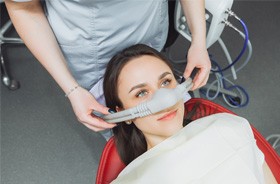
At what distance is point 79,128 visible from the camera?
6.56ft

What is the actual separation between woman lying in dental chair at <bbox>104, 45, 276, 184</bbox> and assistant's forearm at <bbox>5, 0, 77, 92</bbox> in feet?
0.66

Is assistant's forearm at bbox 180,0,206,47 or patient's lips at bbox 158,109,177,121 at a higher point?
assistant's forearm at bbox 180,0,206,47

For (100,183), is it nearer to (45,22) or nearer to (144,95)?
(144,95)

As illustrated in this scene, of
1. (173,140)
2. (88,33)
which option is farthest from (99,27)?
(173,140)

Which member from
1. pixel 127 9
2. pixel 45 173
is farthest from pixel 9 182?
pixel 127 9

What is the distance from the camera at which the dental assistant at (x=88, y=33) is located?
1050 millimetres

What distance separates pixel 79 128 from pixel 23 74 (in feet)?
1.97

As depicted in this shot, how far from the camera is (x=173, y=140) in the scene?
46.0 inches

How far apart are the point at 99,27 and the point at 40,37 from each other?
20 centimetres

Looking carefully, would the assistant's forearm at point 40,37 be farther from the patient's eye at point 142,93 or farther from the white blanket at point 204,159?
the white blanket at point 204,159

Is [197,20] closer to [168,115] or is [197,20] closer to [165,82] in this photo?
[165,82]

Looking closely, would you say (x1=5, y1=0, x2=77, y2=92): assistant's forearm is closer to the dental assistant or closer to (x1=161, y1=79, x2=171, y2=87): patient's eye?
the dental assistant

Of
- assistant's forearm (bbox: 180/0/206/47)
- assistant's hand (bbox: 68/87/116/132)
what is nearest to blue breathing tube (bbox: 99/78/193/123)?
→ assistant's hand (bbox: 68/87/116/132)

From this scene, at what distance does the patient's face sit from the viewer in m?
1.13
